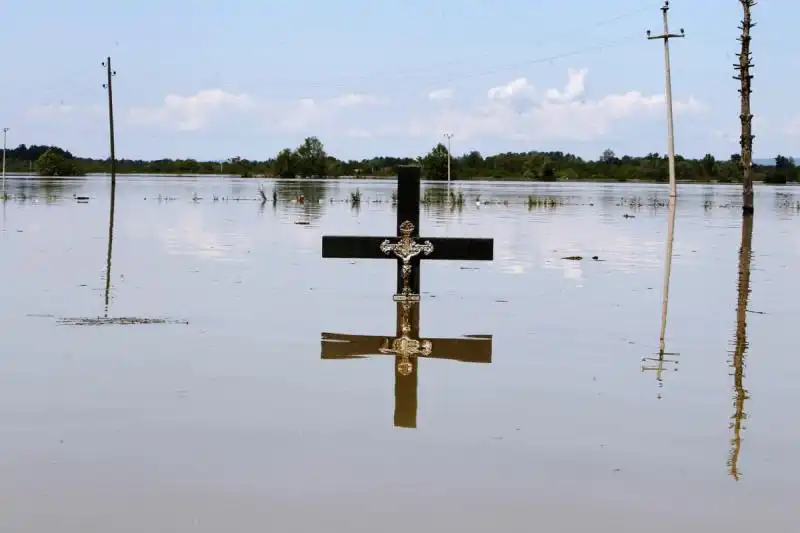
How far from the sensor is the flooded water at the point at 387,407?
5.82 metres

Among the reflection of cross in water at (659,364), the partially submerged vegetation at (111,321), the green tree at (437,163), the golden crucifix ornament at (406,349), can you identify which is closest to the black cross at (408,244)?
the golden crucifix ornament at (406,349)

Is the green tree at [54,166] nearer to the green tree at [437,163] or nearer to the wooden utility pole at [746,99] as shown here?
the green tree at [437,163]

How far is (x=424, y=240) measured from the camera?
45.2 ft

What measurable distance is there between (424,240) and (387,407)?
19.3 ft

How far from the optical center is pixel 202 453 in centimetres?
673

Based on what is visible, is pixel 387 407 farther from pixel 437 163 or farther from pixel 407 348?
pixel 437 163

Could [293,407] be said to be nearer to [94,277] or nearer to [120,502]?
[120,502]

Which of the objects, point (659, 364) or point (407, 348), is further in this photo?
point (407, 348)

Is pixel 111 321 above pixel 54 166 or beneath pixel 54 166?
beneath

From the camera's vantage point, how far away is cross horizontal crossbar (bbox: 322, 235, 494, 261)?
13.8 meters

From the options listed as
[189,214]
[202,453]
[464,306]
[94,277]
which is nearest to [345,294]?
[464,306]

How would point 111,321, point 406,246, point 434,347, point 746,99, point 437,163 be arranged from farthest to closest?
point 437,163 < point 746,99 < point 406,246 < point 111,321 < point 434,347

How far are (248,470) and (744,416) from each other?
12.0ft

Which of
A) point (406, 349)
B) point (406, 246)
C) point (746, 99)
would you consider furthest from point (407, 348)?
point (746, 99)
